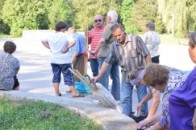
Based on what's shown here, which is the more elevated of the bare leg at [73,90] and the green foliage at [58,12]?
the bare leg at [73,90]

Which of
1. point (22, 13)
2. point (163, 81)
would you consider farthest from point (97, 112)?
point (22, 13)

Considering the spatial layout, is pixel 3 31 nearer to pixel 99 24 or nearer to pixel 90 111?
pixel 99 24

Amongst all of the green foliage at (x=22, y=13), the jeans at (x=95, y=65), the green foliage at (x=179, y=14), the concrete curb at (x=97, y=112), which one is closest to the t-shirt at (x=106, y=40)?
the jeans at (x=95, y=65)

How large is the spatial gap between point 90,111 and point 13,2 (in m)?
45.2

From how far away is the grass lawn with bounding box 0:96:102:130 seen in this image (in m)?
5.72

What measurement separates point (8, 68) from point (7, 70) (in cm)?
4

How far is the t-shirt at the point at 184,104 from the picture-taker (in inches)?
104

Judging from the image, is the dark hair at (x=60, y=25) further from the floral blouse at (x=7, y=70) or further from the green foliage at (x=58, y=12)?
the green foliage at (x=58, y=12)

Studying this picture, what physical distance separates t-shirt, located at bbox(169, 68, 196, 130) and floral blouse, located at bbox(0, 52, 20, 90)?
5.55 metres

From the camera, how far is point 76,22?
5197 centimetres

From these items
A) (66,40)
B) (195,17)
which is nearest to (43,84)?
(66,40)

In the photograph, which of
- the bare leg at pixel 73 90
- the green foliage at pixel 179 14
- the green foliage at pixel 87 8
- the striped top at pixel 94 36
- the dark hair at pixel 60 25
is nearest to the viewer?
the dark hair at pixel 60 25

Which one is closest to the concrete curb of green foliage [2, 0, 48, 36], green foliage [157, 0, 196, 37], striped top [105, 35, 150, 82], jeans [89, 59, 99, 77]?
striped top [105, 35, 150, 82]

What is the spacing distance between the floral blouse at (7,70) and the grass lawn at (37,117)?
916 mm
